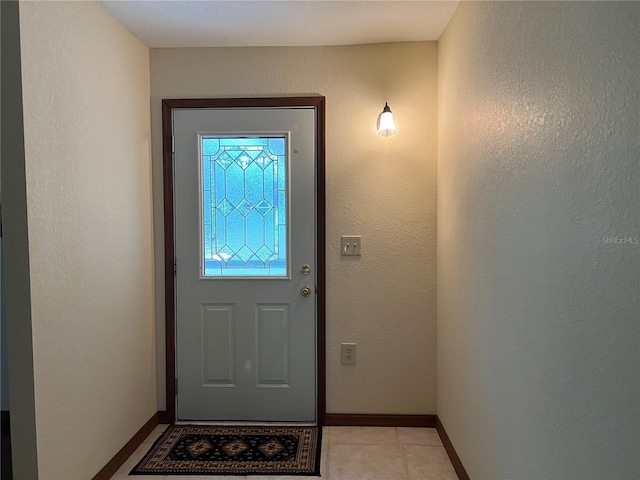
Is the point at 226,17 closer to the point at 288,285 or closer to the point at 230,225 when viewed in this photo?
the point at 230,225

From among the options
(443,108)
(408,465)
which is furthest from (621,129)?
(408,465)

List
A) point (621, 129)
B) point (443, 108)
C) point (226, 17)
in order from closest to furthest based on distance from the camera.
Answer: point (621, 129) → point (226, 17) → point (443, 108)

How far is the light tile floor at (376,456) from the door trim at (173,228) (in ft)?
0.74

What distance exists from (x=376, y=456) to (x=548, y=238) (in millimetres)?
1639

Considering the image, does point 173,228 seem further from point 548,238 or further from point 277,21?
point 548,238

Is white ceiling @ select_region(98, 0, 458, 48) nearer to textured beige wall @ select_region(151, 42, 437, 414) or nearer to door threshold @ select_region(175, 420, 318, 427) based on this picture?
textured beige wall @ select_region(151, 42, 437, 414)

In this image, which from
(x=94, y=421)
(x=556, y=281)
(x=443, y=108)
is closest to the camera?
(x=556, y=281)

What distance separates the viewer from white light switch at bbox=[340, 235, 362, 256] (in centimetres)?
255

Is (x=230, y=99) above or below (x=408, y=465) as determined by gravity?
above

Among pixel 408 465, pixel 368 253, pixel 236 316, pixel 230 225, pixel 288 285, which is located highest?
pixel 230 225

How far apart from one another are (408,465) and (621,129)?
194 cm

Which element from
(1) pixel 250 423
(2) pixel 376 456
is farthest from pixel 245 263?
(2) pixel 376 456

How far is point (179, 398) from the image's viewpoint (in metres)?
2.63

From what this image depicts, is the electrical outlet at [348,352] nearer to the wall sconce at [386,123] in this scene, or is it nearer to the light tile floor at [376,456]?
the light tile floor at [376,456]
